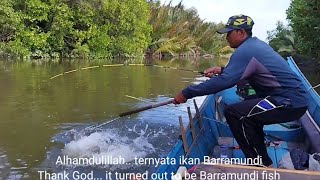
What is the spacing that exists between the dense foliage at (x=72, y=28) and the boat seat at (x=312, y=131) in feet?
75.3

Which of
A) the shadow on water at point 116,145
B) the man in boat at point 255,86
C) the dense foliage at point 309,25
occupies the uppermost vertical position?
the dense foliage at point 309,25

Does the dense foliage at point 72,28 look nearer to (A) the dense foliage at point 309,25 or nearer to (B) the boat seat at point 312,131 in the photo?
(A) the dense foliage at point 309,25

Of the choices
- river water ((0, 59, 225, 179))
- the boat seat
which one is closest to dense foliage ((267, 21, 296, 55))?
river water ((0, 59, 225, 179))

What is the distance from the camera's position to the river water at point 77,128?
5.84 metres

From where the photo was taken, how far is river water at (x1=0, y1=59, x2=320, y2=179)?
19.1 ft

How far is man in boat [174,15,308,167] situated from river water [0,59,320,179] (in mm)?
901

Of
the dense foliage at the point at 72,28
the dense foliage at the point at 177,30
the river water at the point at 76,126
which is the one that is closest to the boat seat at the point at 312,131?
the river water at the point at 76,126

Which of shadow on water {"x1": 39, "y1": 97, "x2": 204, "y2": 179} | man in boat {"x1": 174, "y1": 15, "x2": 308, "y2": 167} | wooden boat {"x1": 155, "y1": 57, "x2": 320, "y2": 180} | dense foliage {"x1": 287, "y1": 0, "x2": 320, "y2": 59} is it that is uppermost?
dense foliage {"x1": 287, "y1": 0, "x2": 320, "y2": 59}

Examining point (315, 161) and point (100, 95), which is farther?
point (100, 95)

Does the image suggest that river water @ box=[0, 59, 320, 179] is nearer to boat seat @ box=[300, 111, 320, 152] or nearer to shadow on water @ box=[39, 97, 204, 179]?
shadow on water @ box=[39, 97, 204, 179]

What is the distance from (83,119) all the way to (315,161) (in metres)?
5.59

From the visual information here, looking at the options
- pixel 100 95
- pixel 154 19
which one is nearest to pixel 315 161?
pixel 100 95

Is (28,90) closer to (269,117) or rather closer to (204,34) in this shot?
(269,117)

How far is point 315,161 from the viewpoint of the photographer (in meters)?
3.95
